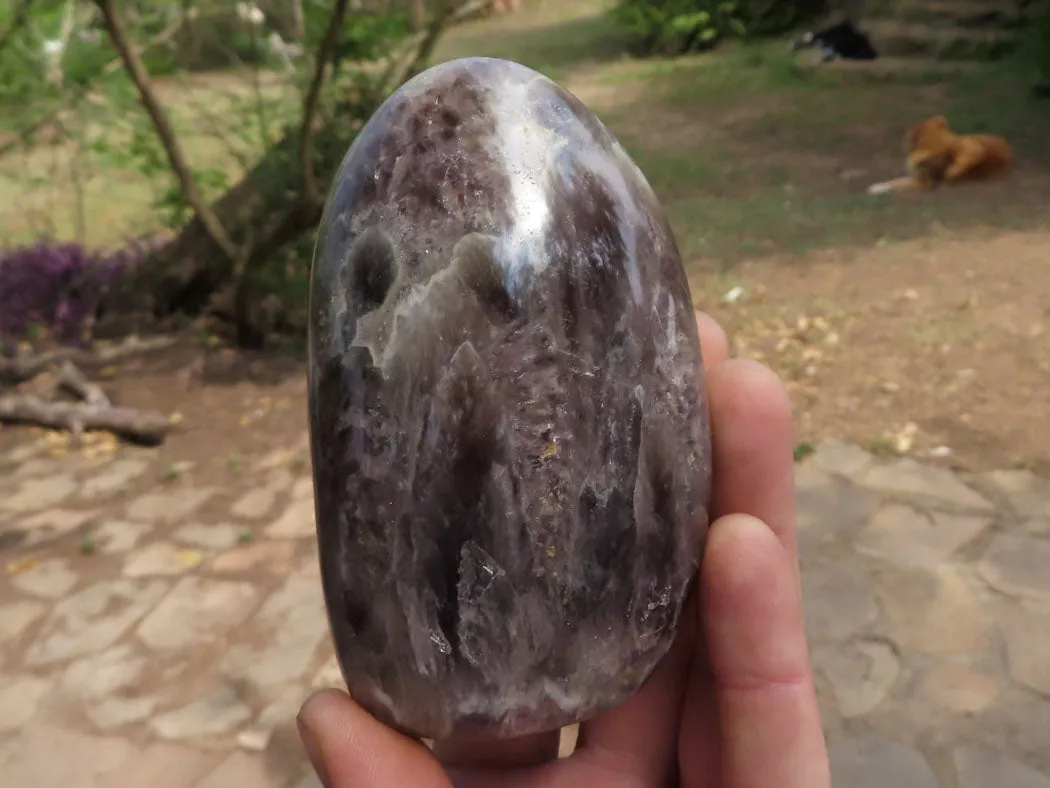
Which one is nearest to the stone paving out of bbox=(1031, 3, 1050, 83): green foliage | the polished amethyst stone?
the polished amethyst stone

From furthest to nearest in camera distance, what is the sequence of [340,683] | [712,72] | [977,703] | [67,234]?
[712,72], [67,234], [340,683], [977,703]

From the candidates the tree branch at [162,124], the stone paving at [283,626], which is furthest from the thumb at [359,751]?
the tree branch at [162,124]

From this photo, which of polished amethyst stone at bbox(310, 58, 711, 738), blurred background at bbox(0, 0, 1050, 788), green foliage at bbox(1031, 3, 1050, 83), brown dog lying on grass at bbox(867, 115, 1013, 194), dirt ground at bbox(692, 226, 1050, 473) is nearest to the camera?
polished amethyst stone at bbox(310, 58, 711, 738)

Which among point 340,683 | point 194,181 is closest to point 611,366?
point 340,683

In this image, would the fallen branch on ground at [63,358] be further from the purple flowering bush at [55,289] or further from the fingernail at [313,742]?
the fingernail at [313,742]

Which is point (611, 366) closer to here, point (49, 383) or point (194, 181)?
point (194, 181)

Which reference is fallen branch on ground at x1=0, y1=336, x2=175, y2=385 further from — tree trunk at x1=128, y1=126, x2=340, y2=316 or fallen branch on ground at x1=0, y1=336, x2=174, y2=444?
tree trunk at x1=128, y1=126, x2=340, y2=316
